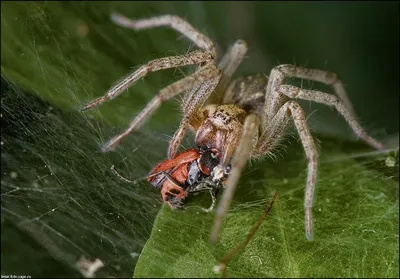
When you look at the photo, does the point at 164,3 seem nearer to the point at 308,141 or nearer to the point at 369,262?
the point at 308,141

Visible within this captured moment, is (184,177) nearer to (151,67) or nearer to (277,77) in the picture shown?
(151,67)

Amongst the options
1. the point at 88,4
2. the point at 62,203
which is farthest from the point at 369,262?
the point at 88,4

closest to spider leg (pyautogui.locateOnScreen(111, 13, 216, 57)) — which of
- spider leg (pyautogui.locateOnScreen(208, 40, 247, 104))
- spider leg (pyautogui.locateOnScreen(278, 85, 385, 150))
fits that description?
spider leg (pyautogui.locateOnScreen(208, 40, 247, 104))

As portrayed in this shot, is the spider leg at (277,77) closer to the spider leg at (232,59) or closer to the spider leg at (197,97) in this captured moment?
the spider leg at (197,97)

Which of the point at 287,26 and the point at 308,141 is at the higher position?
the point at 287,26

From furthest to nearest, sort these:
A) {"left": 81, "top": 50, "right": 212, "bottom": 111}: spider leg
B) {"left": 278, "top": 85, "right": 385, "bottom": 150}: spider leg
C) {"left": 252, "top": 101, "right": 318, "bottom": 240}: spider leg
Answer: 1. {"left": 278, "top": 85, "right": 385, "bottom": 150}: spider leg
2. {"left": 81, "top": 50, "right": 212, "bottom": 111}: spider leg
3. {"left": 252, "top": 101, "right": 318, "bottom": 240}: spider leg

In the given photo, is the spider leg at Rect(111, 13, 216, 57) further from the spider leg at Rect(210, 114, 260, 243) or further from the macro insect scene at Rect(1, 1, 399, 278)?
the spider leg at Rect(210, 114, 260, 243)
